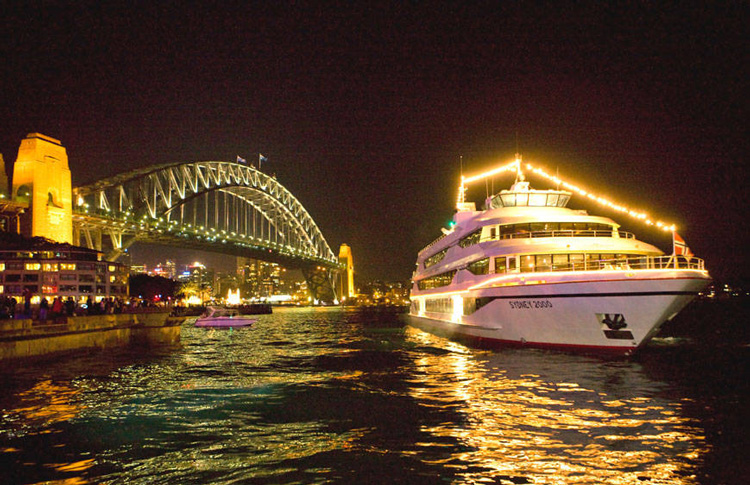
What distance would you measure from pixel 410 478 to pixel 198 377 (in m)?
12.7

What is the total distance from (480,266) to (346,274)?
139612mm

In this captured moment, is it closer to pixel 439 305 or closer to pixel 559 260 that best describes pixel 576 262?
pixel 559 260

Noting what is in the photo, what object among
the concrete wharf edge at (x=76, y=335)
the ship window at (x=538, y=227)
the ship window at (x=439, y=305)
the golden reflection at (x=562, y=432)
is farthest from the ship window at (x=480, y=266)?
the concrete wharf edge at (x=76, y=335)

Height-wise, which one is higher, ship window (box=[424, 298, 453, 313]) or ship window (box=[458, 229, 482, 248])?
ship window (box=[458, 229, 482, 248])

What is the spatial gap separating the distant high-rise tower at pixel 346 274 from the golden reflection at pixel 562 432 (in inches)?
5853

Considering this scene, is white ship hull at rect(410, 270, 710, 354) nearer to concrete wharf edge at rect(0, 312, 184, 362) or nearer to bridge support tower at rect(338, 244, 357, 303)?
concrete wharf edge at rect(0, 312, 184, 362)

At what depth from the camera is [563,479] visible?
7.84 m

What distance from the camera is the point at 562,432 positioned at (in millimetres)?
10516

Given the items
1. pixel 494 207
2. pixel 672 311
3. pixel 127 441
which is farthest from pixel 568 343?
pixel 127 441

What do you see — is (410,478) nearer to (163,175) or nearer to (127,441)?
(127,441)

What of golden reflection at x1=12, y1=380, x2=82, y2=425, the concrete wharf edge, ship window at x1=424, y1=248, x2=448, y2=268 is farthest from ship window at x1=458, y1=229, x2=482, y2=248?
golden reflection at x1=12, y1=380, x2=82, y2=425

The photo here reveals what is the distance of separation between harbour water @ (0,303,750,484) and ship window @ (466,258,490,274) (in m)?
6.93

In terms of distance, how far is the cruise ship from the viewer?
2097 cm

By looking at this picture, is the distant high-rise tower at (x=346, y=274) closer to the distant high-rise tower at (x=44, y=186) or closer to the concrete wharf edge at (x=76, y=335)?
the distant high-rise tower at (x=44, y=186)
